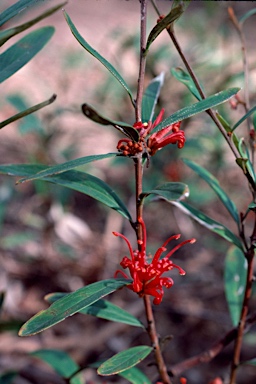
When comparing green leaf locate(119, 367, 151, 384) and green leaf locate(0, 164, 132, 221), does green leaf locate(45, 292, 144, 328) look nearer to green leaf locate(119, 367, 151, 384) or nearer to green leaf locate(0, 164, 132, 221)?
green leaf locate(119, 367, 151, 384)

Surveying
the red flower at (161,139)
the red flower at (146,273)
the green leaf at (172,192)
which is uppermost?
the red flower at (161,139)

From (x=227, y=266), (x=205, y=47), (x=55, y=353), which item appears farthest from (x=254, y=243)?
(x=205, y=47)

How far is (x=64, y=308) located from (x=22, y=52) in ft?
1.54

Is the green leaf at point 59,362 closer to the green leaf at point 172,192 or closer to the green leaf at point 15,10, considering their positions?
the green leaf at point 172,192

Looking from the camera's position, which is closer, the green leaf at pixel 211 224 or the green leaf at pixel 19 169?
the green leaf at pixel 19 169

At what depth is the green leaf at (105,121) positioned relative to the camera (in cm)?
64

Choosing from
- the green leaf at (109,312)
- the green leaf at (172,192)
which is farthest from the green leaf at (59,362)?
the green leaf at (172,192)

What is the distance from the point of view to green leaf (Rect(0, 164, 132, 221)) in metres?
0.84

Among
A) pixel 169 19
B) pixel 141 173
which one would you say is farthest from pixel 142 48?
pixel 141 173

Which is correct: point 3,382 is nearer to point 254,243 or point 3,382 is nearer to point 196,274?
point 254,243

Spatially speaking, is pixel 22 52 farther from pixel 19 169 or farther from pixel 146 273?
pixel 146 273

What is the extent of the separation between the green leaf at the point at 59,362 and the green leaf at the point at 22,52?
28.8 inches

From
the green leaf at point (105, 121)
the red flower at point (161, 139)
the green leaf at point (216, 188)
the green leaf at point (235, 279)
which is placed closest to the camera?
the green leaf at point (105, 121)

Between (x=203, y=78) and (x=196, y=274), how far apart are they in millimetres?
894
